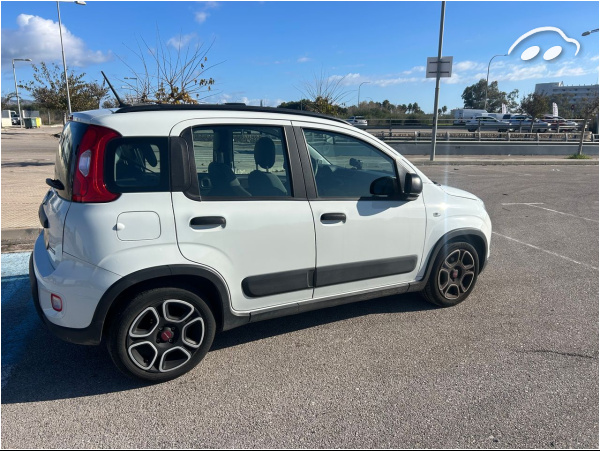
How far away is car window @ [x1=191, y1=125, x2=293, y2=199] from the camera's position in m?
3.16

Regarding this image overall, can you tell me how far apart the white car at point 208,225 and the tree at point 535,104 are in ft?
149

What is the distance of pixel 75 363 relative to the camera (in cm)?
331

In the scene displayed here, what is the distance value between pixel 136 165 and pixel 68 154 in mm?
488

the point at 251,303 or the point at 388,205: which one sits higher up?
the point at 388,205

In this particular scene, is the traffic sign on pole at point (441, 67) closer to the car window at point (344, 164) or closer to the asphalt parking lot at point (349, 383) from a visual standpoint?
the asphalt parking lot at point (349, 383)

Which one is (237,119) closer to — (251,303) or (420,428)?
(251,303)

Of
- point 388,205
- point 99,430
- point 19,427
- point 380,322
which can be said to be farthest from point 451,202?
point 19,427

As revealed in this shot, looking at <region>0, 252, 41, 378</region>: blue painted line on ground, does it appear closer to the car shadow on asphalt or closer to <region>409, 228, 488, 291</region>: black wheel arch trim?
the car shadow on asphalt

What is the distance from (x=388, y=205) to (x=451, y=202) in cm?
76

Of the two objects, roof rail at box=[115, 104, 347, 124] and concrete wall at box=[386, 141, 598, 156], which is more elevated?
roof rail at box=[115, 104, 347, 124]

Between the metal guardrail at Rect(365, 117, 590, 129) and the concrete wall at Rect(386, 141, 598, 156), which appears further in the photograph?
the metal guardrail at Rect(365, 117, 590, 129)

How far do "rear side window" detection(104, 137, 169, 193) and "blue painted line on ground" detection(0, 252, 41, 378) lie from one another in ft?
5.33

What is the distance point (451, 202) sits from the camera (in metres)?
4.13

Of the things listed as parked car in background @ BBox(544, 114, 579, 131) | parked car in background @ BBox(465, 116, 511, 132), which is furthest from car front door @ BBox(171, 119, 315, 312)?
parked car in background @ BBox(544, 114, 579, 131)
